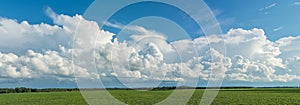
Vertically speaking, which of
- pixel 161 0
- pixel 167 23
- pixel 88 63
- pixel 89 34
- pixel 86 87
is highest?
pixel 161 0

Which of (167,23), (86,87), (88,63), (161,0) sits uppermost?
(161,0)

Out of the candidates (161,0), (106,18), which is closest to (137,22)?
(161,0)

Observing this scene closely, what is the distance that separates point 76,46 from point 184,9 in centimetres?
474

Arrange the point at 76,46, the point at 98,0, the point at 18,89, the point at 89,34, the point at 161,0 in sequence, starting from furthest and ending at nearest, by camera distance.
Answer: the point at 18,89
the point at 161,0
the point at 89,34
the point at 76,46
the point at 98,0

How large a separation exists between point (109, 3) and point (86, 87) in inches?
132

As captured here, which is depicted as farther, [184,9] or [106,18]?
[184,9]

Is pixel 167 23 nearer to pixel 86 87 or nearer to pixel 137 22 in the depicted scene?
pixel 137 22

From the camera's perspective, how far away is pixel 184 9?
517 inches

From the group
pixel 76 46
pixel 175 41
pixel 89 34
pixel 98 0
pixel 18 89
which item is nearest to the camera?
pixel 98 0

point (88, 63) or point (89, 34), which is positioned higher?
point (89, 34)

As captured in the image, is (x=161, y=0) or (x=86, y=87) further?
(x=161, y=0)

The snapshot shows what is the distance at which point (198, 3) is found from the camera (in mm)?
12164

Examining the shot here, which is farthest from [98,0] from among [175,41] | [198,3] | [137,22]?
[175,41]

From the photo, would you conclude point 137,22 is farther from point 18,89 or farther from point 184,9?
point 18,89
